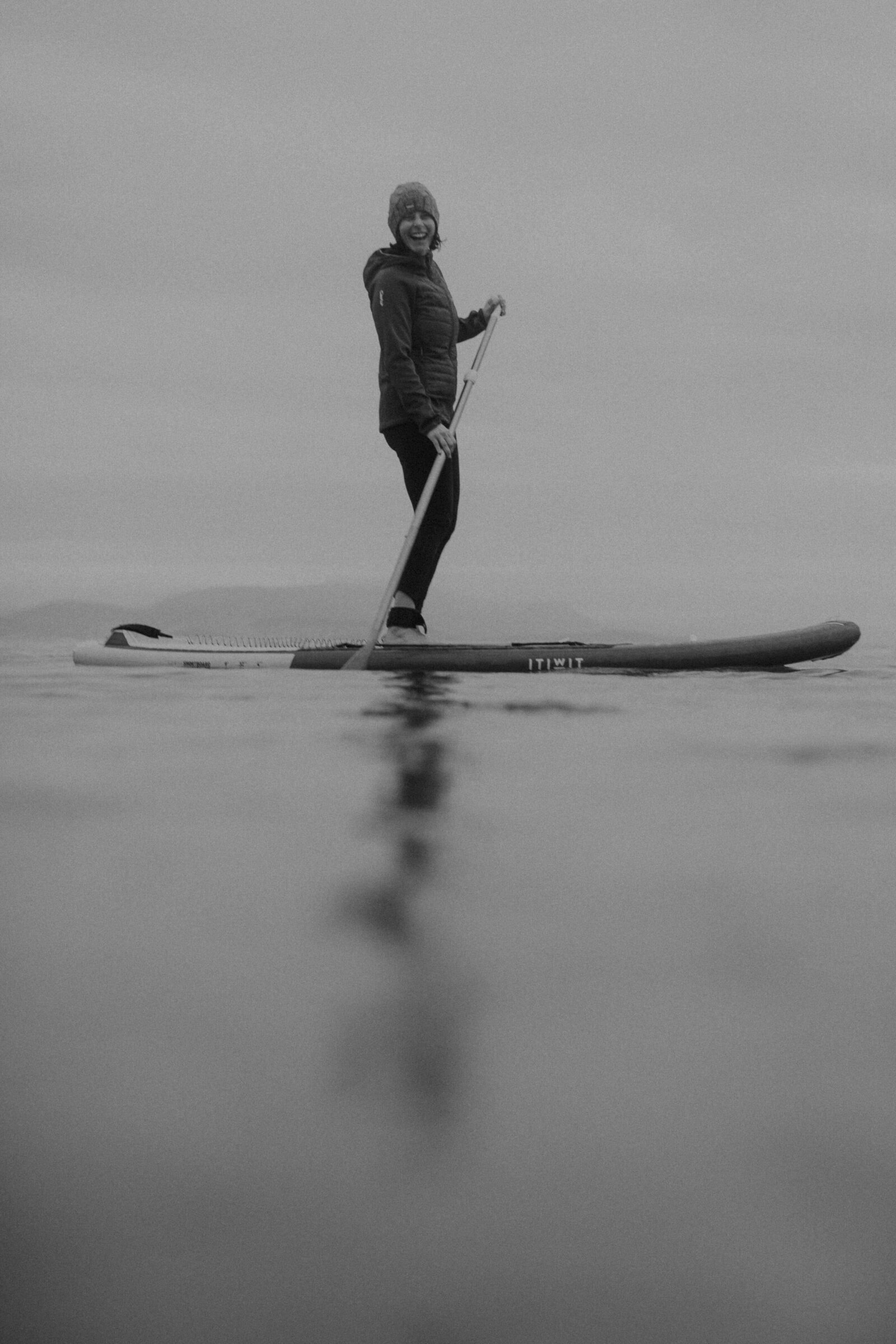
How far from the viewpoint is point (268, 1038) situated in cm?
83

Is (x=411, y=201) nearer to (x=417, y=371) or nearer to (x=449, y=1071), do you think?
(x=417, y=371)

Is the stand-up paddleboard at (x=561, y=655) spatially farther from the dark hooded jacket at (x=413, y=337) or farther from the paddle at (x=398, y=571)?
the dark hooded jacket at (x=413, y=337)

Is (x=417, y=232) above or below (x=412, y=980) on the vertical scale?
above

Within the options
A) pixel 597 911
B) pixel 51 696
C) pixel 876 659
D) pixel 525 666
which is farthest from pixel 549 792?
pixel 876 659

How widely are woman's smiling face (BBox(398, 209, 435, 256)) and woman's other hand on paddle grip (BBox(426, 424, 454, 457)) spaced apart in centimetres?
96

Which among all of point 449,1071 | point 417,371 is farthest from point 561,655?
point 449,1071

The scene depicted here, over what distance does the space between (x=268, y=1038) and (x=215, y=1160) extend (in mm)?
182

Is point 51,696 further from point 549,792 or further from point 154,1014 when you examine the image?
point 154,1014

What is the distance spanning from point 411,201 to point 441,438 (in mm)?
1199

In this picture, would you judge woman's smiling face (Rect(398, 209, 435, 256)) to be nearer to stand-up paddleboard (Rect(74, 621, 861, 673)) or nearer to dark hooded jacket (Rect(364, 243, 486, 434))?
dark hooded jacket (Rect(364, 243, 486, 434))

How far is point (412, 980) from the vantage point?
3.16 feet

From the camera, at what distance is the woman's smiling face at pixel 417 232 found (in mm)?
5477

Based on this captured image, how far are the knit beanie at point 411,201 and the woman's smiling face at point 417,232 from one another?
2 centimetres

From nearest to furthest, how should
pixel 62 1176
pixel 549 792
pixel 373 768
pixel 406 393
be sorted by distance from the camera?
pixel 62 1176
pixel 549 792
pixel 373 768
pixel 406 393
